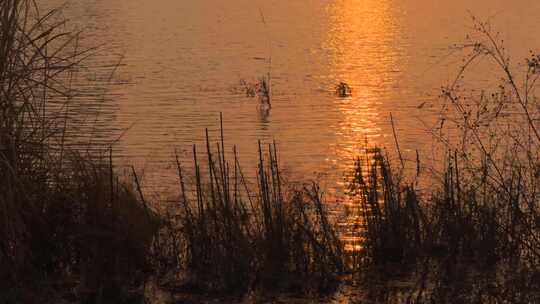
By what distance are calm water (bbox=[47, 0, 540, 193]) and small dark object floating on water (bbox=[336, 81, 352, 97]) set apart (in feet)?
0.58

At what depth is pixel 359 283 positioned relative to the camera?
5.77 m

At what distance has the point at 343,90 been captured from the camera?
68.8 ft

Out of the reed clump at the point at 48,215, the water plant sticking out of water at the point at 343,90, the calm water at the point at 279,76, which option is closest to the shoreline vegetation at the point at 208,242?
the reed clump at the point at 48,215

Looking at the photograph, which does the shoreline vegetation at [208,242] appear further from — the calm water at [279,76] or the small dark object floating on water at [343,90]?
the small dark object floating on water at [343,90]

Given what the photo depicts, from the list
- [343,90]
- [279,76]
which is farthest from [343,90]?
[279,76]

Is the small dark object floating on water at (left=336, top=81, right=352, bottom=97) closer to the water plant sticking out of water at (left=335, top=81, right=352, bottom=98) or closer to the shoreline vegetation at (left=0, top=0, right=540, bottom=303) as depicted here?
the water plant sticking out of water at (left=335, top=81, right=352, bottom=98)

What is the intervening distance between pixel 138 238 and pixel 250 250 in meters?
0.73

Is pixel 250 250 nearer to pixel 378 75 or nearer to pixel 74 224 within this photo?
pixel 74 224

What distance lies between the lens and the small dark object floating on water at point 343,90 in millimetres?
20809

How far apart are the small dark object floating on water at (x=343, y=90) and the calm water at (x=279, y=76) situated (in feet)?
0.58

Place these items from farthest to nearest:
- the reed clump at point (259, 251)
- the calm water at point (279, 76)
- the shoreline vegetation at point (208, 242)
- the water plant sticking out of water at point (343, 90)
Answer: the water plant sticking out of water at point (343, 90)
the calm water at point (279, 76)
the reed clump at point (259, 251)
the shoreline vegetation at point (208, 242)

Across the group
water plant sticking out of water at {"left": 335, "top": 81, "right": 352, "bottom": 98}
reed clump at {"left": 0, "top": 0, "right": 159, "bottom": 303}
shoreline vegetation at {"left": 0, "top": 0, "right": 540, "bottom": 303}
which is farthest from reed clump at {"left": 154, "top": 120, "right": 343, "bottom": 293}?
water plant sticking out of water at {"left": 335, "top": 81, "right": 352, "bottom": 98}

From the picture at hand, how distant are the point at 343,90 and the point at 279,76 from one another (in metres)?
3.34

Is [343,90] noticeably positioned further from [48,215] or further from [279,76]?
[48,215]
